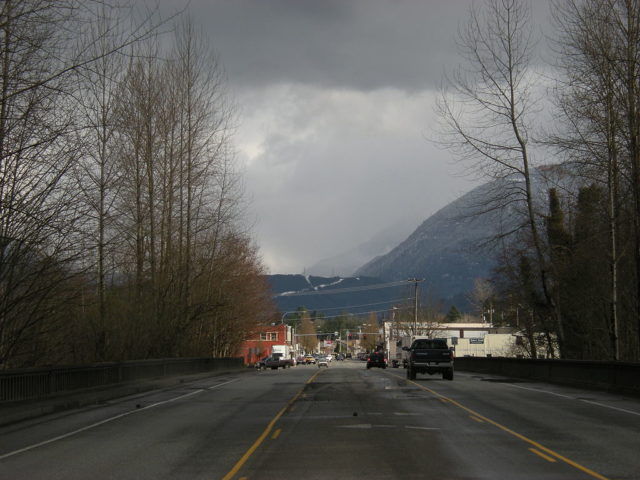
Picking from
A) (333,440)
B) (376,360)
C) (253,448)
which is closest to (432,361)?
(333,440)

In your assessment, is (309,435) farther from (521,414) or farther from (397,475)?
(521,414)

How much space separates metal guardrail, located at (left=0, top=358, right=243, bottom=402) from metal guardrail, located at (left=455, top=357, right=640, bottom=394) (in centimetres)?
1873

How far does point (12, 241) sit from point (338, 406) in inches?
404

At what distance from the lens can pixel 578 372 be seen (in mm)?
32844

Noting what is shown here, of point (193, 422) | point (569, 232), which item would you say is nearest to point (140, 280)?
point (193, 422)

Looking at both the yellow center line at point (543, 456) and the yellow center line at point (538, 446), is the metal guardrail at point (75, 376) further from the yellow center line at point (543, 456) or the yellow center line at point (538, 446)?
the yellow center line at point (543, 456)

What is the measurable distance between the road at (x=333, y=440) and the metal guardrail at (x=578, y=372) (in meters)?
2.30

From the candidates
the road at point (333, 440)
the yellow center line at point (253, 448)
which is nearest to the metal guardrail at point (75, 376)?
the road at point (333, 440)

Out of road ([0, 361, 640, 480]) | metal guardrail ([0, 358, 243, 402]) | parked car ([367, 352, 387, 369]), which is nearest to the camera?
road ([0, 361, 640, 480])

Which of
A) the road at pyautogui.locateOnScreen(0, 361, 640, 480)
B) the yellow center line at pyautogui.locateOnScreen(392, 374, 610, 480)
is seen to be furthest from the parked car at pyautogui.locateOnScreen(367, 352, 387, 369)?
the yellow center line at pyautogui.locateOnScreen(392, 374, 610, 480)

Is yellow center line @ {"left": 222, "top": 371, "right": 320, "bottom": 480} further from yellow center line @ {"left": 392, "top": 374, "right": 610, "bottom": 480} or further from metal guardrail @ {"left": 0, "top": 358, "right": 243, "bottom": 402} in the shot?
metal guardrail @ {"left": 0, "top": 358, "right": 243, "bottom": 402}

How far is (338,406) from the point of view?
73.9 feet

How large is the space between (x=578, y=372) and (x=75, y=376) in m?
20.6

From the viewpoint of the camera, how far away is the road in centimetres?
1148
